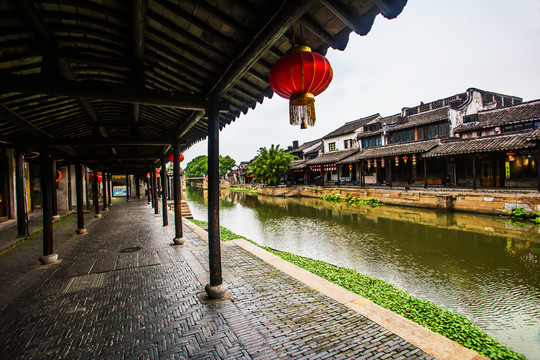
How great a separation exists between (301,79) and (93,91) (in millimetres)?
2807

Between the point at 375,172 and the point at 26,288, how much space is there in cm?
2768

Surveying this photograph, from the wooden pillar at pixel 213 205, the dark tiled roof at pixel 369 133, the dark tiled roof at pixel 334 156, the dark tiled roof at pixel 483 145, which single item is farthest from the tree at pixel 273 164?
the wooden pillar at pixel 213 205

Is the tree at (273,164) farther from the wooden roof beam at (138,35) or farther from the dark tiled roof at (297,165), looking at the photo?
the wooden roof beam at (138,35)

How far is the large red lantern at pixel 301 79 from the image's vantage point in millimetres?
2559

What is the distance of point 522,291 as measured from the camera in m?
5.55

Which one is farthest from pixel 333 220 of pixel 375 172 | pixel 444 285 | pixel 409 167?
pixel 375 172

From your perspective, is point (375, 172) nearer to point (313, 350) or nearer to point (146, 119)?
point (146, 119)

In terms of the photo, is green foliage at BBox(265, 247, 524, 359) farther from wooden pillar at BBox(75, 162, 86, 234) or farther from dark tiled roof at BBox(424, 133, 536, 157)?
dark tiled roof at BBox(424, 133, 536, 157)

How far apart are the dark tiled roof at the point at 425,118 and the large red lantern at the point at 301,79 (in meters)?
23.0

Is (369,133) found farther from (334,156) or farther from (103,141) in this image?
(103,141)

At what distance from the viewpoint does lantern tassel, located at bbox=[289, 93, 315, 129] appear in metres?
2.69

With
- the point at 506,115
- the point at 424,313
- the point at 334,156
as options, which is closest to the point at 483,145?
the point at 506,115

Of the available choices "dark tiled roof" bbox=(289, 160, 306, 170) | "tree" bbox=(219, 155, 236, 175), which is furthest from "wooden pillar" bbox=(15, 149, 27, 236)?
"tree" bbox=(219, 155, 236, 175)

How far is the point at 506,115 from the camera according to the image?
59.8 ft
